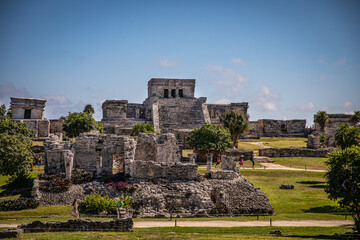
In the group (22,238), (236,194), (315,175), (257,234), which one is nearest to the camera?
(22,238)

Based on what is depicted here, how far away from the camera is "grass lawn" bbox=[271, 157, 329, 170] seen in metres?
39.9

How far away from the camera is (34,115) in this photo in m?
54.2

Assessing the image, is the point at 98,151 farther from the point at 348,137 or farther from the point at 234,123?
the point at 348,137

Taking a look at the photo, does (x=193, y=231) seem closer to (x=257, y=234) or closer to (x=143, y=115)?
(x=257, y=234)

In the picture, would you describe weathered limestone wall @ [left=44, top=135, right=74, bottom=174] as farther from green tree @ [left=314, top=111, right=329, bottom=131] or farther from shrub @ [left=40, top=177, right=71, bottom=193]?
green tree @ [left=314, top=111, right=329, bottom=131]

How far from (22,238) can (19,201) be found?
853cm

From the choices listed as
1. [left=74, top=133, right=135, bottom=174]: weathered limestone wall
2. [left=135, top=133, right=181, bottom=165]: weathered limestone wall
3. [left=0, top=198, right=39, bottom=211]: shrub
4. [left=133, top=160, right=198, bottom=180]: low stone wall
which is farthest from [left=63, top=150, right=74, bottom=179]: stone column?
[left=135, top=133, right=181, bottom=165]: weathered limestone wall

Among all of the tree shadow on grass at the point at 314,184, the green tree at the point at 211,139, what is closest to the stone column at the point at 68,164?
the green tree at the point at 211,139

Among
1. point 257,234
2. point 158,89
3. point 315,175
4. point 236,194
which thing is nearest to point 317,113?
point 158,89

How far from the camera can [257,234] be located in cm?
1698

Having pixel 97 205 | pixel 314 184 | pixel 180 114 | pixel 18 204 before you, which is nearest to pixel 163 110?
pixel 180 114

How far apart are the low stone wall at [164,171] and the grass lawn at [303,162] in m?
18.8

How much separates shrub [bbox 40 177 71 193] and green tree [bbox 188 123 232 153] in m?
15.8

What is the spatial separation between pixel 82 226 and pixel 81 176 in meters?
9.19
